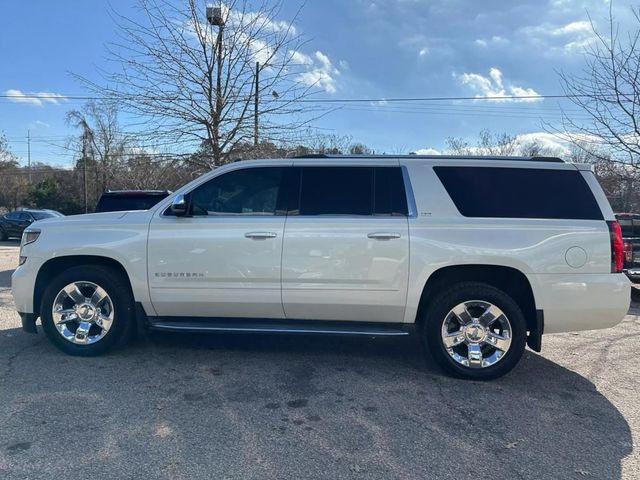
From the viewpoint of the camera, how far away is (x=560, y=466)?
3.08 metres

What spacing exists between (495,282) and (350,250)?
1428mm

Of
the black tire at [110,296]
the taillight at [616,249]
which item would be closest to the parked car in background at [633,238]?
the taillight at [616,249]

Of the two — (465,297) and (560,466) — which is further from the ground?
(465,297)

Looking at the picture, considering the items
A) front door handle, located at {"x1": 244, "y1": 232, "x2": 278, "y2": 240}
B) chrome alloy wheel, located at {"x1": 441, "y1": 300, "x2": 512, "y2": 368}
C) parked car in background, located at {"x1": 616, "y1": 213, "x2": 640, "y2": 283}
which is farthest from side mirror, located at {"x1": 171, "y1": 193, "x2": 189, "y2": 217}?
parked car in background, located at {"x1": 616, "y1": 213, "x2": 640, "y2": 283}

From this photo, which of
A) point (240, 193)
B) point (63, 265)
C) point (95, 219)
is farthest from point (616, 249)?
point (63, 265)

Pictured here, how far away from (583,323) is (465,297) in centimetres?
107

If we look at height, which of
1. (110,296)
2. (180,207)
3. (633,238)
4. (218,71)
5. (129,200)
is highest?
(218,71)

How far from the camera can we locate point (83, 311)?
491 centimetres

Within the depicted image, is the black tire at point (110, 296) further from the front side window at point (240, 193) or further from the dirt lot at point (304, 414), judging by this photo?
the front side window at point (240, 193)

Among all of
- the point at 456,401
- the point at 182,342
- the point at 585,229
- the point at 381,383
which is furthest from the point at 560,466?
the point at 182,342

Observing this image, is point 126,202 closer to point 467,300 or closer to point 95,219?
point 95,219

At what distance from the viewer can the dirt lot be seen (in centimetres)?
305

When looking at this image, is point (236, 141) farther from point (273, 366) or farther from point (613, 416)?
point (613, 416)

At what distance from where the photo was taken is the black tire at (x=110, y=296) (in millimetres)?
4852
